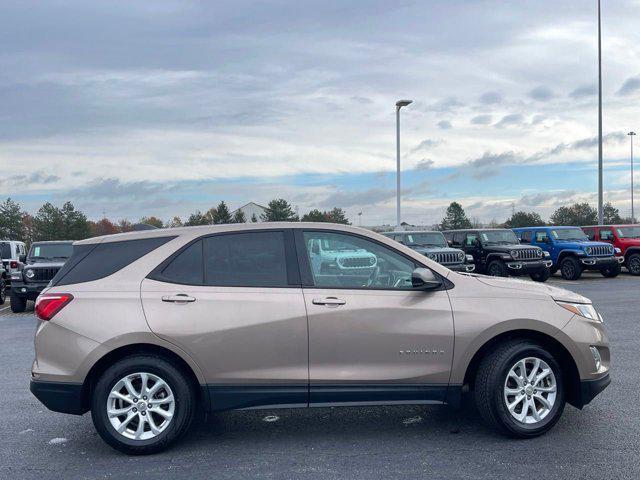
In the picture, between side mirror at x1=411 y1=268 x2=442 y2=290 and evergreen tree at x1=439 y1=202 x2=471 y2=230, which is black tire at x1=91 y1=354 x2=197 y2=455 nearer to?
side mirror at x1=411 y1=268 x2=442 y2=290

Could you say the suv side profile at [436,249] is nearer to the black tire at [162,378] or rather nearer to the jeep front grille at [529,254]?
the jeep front grille at [529,254]

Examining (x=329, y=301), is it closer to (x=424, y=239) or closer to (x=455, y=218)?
(x=424, y=239)

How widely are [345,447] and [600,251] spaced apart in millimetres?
18381

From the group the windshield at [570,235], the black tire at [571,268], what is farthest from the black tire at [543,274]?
the windshield at [570,235]

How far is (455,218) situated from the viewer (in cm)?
6838

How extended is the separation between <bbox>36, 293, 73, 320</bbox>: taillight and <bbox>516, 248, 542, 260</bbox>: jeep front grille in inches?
678

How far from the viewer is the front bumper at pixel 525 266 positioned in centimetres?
2002

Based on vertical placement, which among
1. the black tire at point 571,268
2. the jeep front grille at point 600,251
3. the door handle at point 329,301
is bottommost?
the black tire at point 571,268

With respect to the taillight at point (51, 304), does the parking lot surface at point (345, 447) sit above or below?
below

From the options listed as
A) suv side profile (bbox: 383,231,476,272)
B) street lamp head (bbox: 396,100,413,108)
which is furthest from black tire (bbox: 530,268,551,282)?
street lamp head (bbox: 396,100,413,108)

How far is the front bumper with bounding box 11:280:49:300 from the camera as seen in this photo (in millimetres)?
15281

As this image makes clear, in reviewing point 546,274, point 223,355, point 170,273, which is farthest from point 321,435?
point 546,274

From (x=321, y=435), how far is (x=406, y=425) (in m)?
0.75

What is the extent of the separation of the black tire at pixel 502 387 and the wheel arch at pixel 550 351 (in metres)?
0.06
